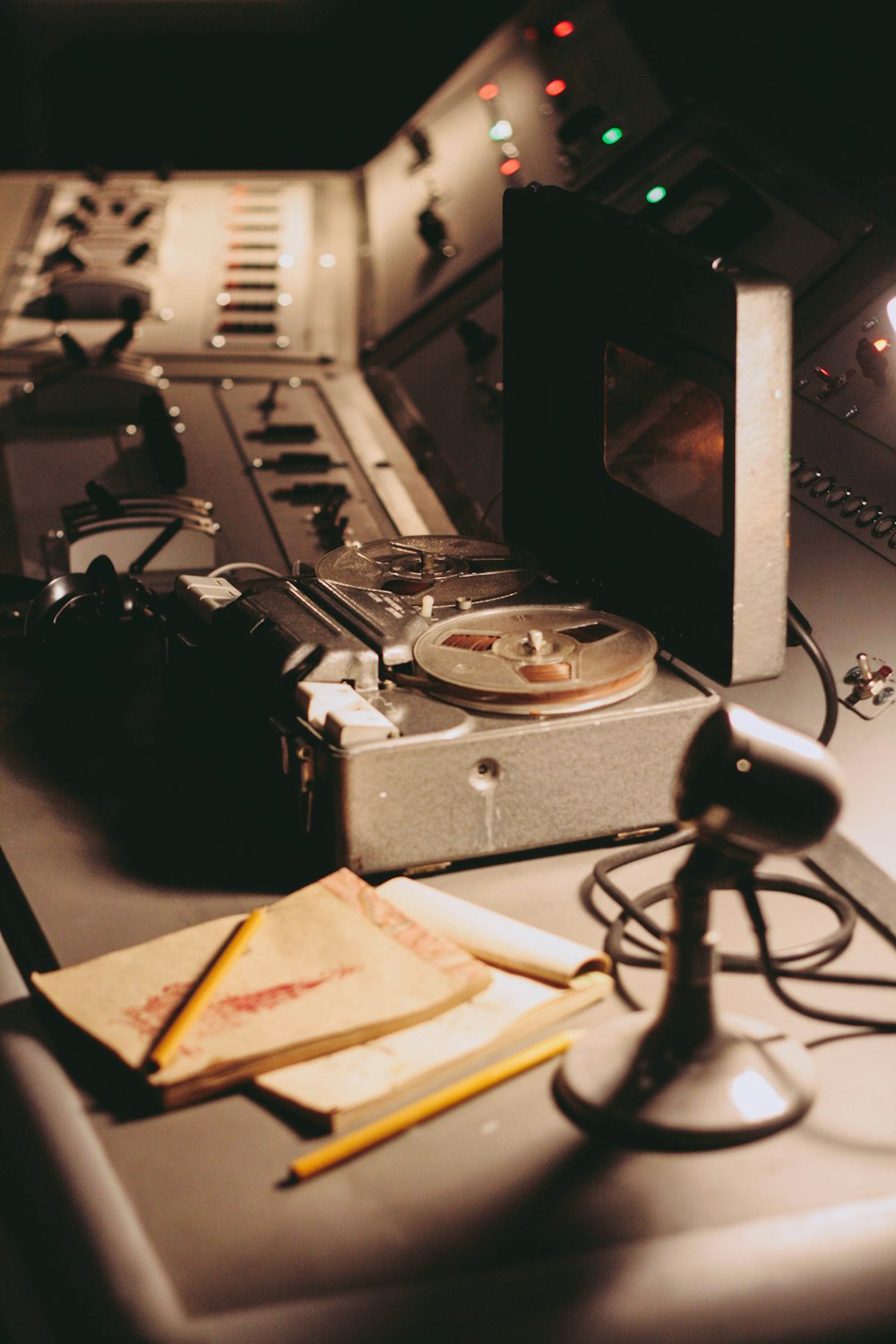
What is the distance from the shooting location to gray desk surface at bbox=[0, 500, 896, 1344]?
844mm

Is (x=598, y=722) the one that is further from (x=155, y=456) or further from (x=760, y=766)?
(x=155, y=456)

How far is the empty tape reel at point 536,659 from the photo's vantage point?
131 centimetres

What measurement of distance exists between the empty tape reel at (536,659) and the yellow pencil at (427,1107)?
337mm

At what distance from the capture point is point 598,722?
4.26ft

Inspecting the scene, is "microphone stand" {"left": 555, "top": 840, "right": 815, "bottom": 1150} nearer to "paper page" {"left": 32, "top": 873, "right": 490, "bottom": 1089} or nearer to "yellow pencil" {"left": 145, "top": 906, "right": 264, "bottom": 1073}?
"paper page" {"left": 32, "top": 873, "right": 490, "bottom": 1089}

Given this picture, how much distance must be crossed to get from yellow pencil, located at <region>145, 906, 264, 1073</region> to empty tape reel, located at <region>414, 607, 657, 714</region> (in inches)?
11.4

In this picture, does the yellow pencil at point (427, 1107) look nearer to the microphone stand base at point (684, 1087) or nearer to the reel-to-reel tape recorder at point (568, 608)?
the microphone stand base at point (684, 1087)

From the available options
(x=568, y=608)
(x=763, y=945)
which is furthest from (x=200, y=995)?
(x=568, y=608)

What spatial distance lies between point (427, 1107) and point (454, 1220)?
0.10 meters

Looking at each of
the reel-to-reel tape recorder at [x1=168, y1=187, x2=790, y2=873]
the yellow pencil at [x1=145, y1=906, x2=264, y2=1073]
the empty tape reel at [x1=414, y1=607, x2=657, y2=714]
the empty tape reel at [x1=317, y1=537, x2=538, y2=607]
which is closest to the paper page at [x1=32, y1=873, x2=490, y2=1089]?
the yellow pencil at [x1=145, y1=906, x2=264, y2=1073]

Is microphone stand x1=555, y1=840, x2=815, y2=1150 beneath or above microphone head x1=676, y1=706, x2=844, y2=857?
beneath

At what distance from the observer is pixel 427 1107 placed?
1.00 meters

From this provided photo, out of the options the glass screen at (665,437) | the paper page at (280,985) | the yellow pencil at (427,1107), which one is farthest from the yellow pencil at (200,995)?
the glass screen at (665,437)

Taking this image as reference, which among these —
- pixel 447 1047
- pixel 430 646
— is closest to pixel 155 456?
pixel 430 646
